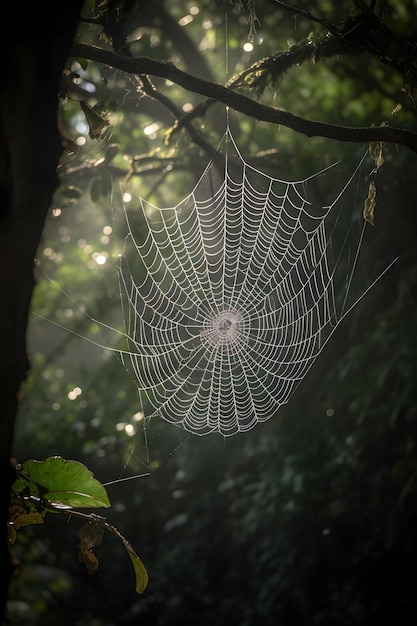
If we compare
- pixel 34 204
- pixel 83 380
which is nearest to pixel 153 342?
pixel 34 204

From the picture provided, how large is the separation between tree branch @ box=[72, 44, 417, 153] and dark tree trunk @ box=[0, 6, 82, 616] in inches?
28.5

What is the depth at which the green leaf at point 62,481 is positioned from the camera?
48.3 inches

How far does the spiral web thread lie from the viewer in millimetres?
2838

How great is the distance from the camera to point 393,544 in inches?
126

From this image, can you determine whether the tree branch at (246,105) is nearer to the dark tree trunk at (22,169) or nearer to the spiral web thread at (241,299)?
the dark tree trunk at (22,169)

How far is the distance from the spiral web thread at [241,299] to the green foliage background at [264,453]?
10.4 inches

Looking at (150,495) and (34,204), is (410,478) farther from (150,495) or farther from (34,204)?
(34,204)

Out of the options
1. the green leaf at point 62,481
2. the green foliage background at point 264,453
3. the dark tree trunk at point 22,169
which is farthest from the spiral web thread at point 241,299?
the dark tree trunk at point 22,169

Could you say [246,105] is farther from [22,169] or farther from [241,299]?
[241,299]

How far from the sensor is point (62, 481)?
1232 mm

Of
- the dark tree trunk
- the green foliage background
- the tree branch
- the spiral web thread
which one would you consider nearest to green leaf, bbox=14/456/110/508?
the dark tree trunk

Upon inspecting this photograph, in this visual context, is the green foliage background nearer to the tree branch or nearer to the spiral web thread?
the spiral web thread

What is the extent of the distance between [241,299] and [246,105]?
71.5 inches

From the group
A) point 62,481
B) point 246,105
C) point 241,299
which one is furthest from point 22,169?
point 241,299
